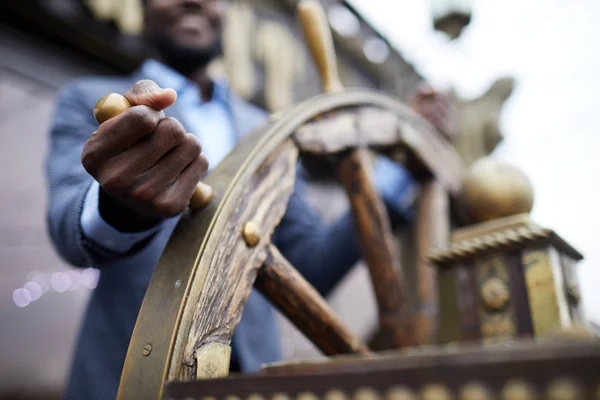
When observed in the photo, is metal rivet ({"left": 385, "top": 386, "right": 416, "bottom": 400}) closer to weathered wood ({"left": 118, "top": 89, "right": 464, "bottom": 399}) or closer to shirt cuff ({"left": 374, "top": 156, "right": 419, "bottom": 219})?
weathered wood ({"left": 118, "top": 89, "right": 464, "bottom": 399})

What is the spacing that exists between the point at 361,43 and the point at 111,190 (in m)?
2.21

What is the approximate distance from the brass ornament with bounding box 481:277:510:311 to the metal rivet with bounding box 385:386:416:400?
429 millimetres

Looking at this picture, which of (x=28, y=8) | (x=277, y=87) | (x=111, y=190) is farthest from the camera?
(x=277, y=87)

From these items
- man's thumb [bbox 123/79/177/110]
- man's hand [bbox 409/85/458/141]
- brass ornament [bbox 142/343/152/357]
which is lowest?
brass ornament [bbox 142/343/152/357]

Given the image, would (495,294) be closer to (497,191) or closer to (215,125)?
(497,191)

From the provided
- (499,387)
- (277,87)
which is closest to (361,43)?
(277,87)

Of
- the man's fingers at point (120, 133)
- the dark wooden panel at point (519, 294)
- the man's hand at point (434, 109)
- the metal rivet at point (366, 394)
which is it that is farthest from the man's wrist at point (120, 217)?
the man's hand at point (434, 109)

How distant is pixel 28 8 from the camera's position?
1506 mm

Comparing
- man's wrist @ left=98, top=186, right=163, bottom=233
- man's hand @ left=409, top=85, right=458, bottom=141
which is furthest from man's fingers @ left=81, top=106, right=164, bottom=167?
man's hand @ left=409, top=85, right=458, bottom=141

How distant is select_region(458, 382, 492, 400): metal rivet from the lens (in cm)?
26

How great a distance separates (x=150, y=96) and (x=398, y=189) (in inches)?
28.0

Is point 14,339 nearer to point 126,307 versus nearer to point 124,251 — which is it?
point 126,307

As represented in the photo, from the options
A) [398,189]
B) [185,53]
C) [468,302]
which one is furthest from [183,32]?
[468,302]

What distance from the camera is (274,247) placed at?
2.01ft
